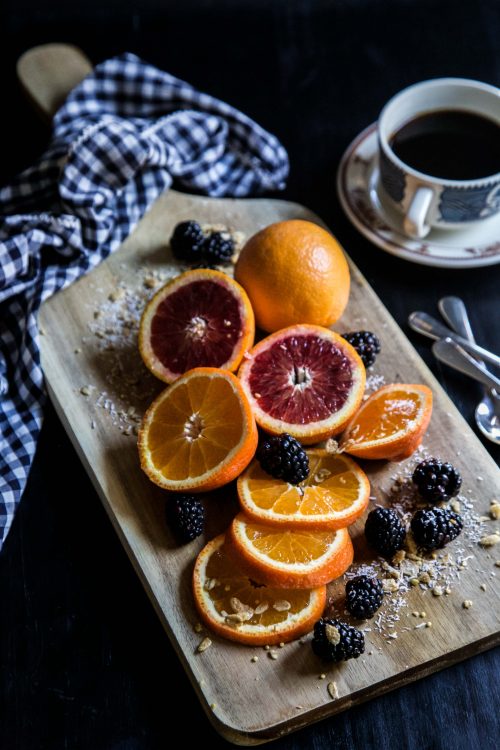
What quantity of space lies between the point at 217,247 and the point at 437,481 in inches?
39.6

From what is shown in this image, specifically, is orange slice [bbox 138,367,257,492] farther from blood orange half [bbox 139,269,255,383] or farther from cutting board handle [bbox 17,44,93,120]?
cutting board handle [bbox 17,44,93,120]

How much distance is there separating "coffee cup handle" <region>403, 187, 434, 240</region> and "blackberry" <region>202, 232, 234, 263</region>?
0.56 metres

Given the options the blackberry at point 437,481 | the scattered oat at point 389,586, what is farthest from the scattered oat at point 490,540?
the scattered oat at point 389,586

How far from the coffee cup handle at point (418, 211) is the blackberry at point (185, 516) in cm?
108

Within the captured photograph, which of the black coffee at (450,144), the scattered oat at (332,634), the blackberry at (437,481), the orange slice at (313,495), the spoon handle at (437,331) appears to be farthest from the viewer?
the black coffee at (450,144)

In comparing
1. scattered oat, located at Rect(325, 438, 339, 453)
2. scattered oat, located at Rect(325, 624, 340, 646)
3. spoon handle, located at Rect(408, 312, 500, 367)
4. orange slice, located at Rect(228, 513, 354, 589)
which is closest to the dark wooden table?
spoon handle, located at Rect(408, 312, 500, 367)

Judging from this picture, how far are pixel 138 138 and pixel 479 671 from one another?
1889 millimetres

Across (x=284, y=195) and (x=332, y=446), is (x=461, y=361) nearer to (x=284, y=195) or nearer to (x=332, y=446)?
(x=332, y=446)

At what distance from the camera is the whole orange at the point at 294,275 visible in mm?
2367

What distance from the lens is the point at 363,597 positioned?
6.68 ft

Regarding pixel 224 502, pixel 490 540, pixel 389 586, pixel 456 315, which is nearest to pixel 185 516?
pixel 224 502

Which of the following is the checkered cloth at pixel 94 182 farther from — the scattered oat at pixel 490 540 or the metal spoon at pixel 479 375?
the scattered oat at pixel 490 540

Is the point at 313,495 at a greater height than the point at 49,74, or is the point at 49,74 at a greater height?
the point at 49,74

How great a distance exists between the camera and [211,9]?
3.37 metres
